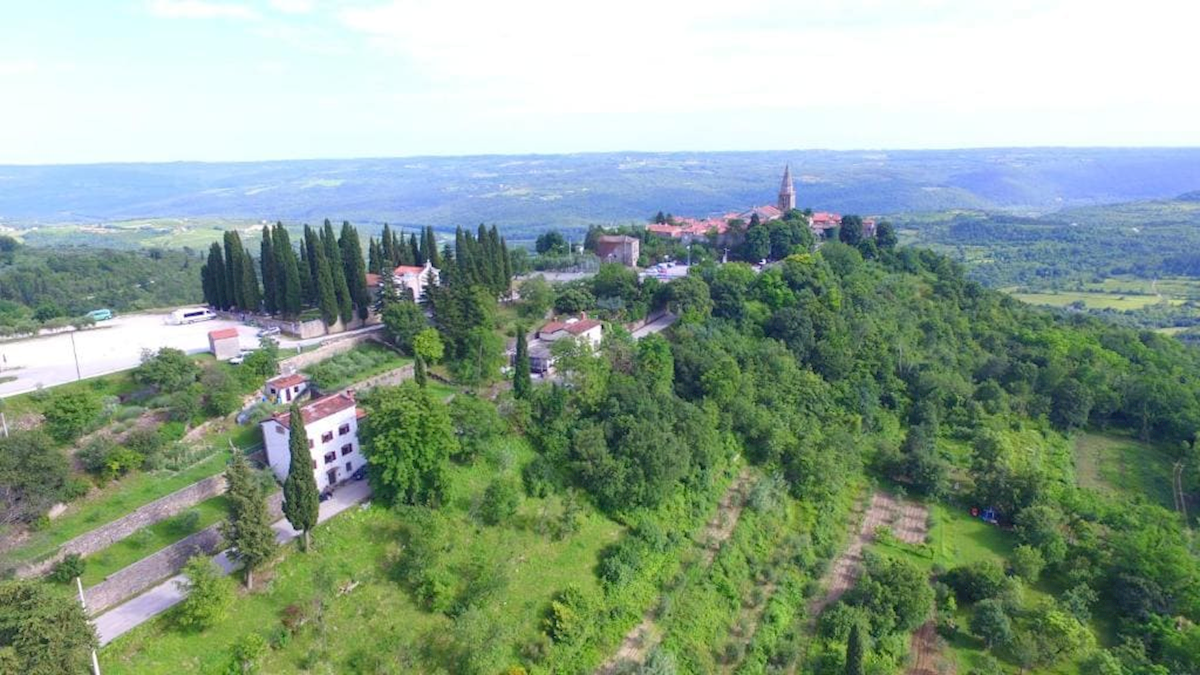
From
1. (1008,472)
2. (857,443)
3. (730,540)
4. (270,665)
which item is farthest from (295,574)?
(1008,472)

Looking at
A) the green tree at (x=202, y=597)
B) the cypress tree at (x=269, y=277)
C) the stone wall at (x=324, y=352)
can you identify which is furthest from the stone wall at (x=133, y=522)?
the cypress tree at (x=269, y=277)

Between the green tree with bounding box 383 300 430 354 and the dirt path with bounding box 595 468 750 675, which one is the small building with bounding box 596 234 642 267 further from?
the dirt path with bounding box 595 468 750 675

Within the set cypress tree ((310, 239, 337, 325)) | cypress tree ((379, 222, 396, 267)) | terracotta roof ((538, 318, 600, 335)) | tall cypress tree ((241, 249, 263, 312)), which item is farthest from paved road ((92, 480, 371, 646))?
cypress tree ((379, 222, 396, 267))

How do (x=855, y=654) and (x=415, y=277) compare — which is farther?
(x=415, y=277)

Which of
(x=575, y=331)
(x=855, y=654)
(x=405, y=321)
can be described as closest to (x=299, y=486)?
(x=405, y=321)

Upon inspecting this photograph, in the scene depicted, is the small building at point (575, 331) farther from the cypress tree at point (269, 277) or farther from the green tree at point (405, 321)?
the cypress tree at point (269, 277)

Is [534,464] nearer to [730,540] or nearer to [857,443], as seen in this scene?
[730,540]

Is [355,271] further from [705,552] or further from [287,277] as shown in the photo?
[705,552]

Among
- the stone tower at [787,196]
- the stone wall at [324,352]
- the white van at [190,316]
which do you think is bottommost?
the stone wall at [324,352]
